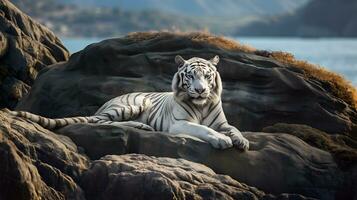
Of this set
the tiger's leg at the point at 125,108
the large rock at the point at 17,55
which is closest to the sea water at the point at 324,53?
the large rock at the point at 17,55

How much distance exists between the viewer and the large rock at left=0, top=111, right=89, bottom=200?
1104cm

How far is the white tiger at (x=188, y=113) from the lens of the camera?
13.3 metres

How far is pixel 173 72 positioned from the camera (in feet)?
58.4

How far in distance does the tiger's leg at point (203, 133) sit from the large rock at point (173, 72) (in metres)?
2.82

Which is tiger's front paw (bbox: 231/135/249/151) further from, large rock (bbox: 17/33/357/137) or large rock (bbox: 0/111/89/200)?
large rock (bbox: 17/33/357/137)

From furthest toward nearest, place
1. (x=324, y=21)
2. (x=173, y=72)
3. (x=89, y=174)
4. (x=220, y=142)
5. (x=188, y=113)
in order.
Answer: (x=324, y=21)
(x=173, y=72)
(x=188, y=113)
(x=220, y=142)
(x=89, y=174)

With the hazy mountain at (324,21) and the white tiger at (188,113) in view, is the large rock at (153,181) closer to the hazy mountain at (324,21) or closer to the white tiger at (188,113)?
the white tiger at (188,113)

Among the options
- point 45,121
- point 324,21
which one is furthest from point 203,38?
point 324,21

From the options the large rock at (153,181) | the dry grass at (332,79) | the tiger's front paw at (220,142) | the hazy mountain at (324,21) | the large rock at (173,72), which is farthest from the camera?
the hazy mountain at (324,21)

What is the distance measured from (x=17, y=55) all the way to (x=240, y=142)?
322 inches

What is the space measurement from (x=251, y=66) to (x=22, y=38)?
19.6 ft

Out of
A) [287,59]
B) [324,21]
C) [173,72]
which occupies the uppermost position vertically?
[287,59]

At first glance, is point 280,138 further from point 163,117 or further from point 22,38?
point 22,38

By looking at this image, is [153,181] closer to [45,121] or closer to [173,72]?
[45,121]
